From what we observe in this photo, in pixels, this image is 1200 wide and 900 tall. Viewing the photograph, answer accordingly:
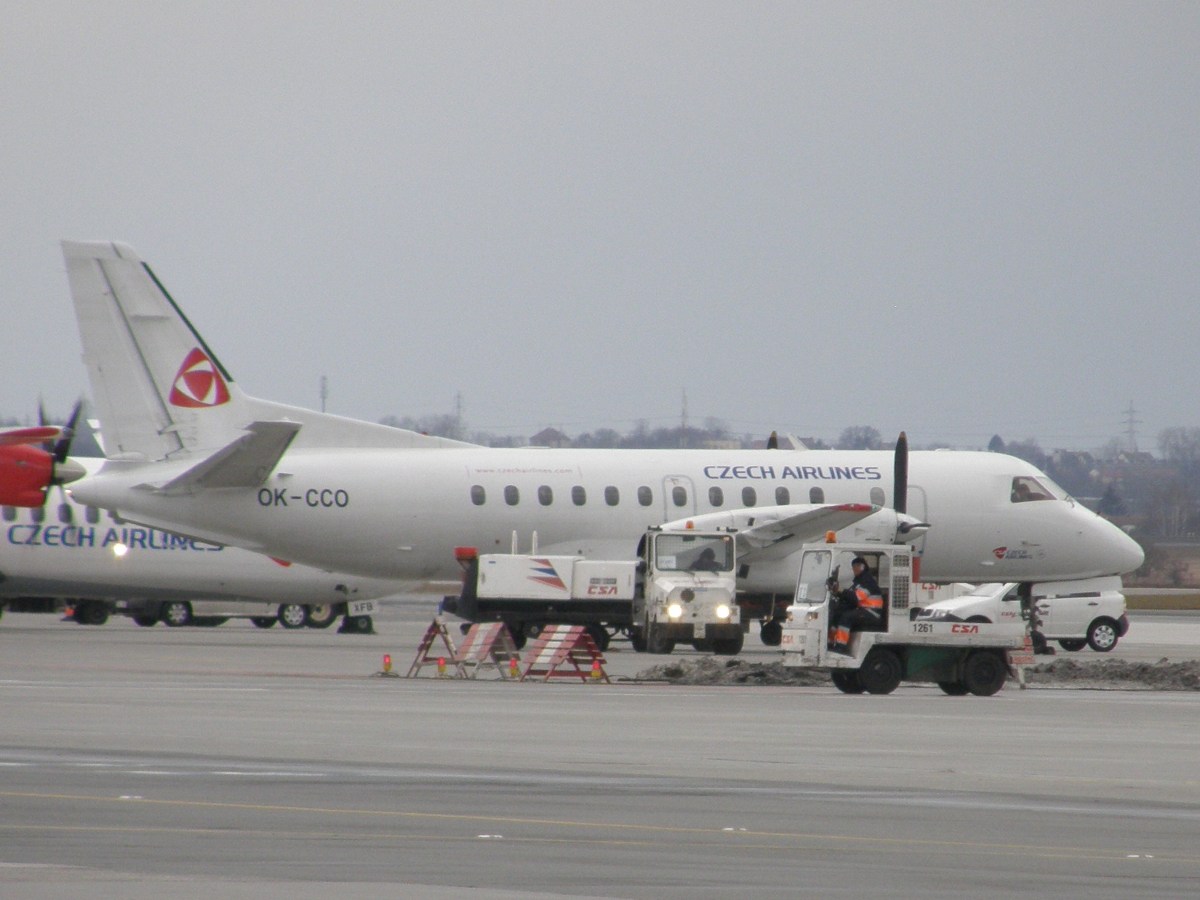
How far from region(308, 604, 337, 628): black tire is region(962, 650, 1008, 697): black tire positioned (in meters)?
25.6

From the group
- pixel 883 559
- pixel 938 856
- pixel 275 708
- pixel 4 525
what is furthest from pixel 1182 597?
pixel 938 856

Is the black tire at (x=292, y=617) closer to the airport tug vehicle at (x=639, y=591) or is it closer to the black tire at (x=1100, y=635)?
the airport tug vehicle at (x=639, y=591)

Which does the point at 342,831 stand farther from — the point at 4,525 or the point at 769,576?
the point at 4,525

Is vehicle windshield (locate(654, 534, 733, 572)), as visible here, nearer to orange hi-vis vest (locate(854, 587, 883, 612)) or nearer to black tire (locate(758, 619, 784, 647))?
black tire (locate(758, 619, 784, 647))

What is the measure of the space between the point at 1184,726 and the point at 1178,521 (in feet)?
443

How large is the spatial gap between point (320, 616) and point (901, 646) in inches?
1014

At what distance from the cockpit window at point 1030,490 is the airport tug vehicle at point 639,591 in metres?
9.81

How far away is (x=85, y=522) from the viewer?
140 ft

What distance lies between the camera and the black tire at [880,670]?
24266 millimetres

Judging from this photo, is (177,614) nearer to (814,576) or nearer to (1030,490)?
(1030,490)

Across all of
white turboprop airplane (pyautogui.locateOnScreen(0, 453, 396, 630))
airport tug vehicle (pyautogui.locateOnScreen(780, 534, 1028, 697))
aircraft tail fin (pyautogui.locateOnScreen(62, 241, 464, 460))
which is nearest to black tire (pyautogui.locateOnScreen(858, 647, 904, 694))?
airport tug vehicle (pyautogui.locateOnScreen(780, 534, 1028, 697))

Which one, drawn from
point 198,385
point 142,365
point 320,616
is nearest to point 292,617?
point 320,616

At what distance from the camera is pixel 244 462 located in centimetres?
3525

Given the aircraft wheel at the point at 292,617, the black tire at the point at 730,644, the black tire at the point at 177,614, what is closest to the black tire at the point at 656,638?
the black tire at the point at 730,644
